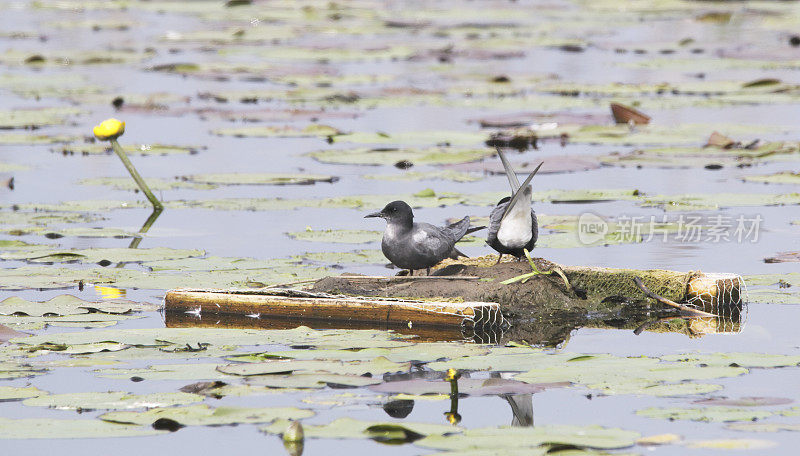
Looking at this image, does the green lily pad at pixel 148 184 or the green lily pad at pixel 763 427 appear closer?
the green lily pad at pixel 763 427

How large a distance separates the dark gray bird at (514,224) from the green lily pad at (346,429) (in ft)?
6.71

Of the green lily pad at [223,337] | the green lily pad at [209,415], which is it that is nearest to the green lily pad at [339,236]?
the green lily pad at [223,337]

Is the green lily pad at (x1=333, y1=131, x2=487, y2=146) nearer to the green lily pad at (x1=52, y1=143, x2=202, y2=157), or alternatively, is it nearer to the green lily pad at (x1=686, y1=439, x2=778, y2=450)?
the green lily pad at (x1=52, y1=143, x2=202, y2=157)

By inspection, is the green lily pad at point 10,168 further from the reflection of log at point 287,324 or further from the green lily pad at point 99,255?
the reflection of log at point 287,324

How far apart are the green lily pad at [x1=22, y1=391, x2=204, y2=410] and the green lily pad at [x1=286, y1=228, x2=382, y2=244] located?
10.0 feet

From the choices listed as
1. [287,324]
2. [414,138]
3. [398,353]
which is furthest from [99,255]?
[414,138]

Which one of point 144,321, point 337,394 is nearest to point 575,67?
point 144,321

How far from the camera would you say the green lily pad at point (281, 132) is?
39.4 ft

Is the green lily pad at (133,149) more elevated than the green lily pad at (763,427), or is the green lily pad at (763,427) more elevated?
the green lily pad at (133,149)

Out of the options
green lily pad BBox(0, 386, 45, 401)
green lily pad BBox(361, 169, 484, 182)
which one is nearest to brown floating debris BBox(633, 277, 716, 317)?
green lily pad BBox(0, 386, 45, 401)

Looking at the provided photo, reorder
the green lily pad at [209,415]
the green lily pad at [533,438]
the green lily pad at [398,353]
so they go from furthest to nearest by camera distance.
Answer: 1. the green lily pad at [398,353]
2. the green lily pad at [209,415]
3. the green lily pad at [533,438]

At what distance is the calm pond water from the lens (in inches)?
188

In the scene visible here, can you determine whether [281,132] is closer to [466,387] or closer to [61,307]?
[61,307]

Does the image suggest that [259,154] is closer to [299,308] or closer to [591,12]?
[299,308]
